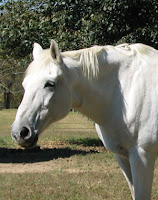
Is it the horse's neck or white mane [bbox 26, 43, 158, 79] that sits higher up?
white mane [bbox 26, 43, 158, 79]

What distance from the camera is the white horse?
2.14 meters

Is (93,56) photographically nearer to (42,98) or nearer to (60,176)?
(42,98)

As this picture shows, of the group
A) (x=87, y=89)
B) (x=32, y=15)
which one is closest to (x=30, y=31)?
(x=32, y=15)

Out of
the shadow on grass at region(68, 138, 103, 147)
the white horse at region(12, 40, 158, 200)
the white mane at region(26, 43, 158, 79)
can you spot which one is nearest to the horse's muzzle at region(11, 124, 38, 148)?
Answer: the white horse at region(12, 40, 158, 200)

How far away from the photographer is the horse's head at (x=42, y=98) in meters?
2.08

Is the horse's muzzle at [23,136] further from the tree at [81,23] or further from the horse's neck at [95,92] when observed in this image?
the tree at [81,23]

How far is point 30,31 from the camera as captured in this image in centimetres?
791

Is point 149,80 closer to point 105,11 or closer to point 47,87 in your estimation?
point 47,87

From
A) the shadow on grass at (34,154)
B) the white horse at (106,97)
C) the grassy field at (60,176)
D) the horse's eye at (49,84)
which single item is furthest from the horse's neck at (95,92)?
the shadow on grass at (34,154)

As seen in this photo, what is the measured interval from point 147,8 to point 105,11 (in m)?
1.03

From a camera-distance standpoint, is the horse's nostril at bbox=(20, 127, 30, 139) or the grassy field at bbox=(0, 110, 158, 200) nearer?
the horse's nostril at bbox=(20, 127, 30, 139)

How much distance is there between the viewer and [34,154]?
7.83 metres

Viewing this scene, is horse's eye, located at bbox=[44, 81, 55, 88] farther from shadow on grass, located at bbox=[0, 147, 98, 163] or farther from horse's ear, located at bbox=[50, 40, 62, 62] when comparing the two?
shadow on grass, located at bbox=[0, 147, 98, 163]

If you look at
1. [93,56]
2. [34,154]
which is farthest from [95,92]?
[34,154]
